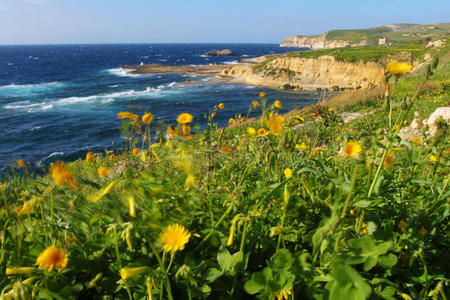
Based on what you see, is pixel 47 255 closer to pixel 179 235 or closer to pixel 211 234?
pixel 179 235

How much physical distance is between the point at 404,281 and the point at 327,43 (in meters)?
133

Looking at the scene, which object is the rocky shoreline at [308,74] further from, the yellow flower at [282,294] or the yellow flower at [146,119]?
the yellow flower at [282,294]

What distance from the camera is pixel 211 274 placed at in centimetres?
86

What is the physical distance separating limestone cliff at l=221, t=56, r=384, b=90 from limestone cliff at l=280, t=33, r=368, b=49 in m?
73.7

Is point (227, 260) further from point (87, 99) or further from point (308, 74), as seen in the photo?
point (308, 74)

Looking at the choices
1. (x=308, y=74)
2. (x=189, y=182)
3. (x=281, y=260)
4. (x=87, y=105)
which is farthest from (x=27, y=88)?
(x=281, y=260)

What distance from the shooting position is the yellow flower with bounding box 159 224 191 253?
769 mm

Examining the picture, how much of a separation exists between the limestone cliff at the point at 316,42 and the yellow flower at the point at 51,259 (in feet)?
363

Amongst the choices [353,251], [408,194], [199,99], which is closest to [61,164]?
[353,251]

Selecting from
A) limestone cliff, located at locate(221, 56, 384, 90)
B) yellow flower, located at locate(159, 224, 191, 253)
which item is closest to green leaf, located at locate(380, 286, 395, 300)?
yellow flower, located at locate(159, 224, 191, 253)

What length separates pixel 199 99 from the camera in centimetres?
2603

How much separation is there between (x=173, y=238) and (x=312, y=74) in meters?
35.7

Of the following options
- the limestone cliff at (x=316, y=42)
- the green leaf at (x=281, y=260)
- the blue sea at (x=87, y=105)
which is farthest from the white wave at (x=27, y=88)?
the limestone cliff at (x=316, y=42)

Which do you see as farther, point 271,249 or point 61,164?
point 271,249
